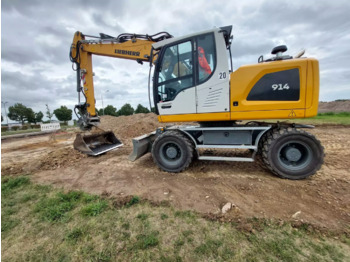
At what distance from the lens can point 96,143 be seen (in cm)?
646

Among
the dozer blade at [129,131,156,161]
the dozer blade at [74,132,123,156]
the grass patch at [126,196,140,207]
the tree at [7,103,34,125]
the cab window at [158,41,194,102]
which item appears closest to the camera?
the grass patch at [126,196,140,207]

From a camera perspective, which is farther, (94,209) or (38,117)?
(38,117)

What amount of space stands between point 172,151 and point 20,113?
217ft

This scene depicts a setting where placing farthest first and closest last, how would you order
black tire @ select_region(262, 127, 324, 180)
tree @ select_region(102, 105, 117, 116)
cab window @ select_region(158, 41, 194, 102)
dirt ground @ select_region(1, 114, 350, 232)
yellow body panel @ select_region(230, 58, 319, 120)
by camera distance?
1. tree @ select_region(102, 105, 117, 116)
2. cab window @ select_region(158, 41, 194, 102)
3. black tire @ select_region(262, 127, 324, 180)
4. yellow body panel @ select_region(230, 58, 319, 120)
5. dirt ground @ select_region(1, 114, 350, 232)

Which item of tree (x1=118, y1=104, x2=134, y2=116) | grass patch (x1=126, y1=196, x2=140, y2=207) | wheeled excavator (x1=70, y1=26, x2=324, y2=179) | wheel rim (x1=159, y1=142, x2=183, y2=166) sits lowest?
grass patch (x1=126, y1=196, x2=140, y2=207)

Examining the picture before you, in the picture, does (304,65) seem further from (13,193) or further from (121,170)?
(13,193)

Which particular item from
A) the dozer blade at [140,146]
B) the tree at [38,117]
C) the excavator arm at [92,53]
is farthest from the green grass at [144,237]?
the tree at [38,117]

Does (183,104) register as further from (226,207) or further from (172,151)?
(226,207)

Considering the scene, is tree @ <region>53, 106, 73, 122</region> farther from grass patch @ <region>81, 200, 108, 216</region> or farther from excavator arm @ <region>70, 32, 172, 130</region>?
grass patch @ <region>81, 200, 108, 216</region>

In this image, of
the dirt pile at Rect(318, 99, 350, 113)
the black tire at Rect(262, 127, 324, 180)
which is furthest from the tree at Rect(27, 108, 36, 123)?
the dirt pile at Rect(318, 99, 350, 113)

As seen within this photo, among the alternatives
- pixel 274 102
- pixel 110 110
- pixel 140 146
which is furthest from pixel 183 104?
pixel 110 110

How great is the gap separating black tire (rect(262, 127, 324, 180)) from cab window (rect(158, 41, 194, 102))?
2377 millimetres

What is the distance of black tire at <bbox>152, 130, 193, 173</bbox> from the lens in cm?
401

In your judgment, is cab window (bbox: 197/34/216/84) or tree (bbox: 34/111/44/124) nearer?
cab window (bbox: 197/34/216/84)
